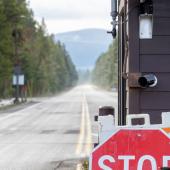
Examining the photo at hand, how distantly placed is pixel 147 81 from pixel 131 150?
78.5 inches

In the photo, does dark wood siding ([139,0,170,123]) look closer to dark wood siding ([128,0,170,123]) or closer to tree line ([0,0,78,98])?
dark wood siding ([128,0,170,123])

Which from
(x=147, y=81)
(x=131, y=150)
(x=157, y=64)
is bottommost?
(x=131, y=150)

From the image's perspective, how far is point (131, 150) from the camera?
21.6ft

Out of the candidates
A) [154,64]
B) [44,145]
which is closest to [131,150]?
[154,64]

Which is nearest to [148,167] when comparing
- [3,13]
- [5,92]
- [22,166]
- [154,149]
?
[154,149]

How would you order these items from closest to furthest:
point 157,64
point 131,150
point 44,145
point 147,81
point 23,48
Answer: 1. point 131,150
2. point 147,81
3. point 157,64
4. point 44,145
5. point 23,48

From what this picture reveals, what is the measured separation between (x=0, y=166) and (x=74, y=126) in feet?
42.1

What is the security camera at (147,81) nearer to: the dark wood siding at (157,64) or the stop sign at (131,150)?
the dark wood siding at (157,64)

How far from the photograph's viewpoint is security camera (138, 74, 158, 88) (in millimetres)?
8398

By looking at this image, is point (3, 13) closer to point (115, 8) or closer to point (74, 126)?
point (74, 126)

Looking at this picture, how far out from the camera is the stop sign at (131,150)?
6.55m

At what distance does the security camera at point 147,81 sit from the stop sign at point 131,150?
190 cm

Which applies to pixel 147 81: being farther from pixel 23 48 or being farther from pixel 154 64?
pixel 23 48

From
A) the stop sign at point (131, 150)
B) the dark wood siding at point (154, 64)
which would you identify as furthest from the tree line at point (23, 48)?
the stop sign at point (131, 150)
